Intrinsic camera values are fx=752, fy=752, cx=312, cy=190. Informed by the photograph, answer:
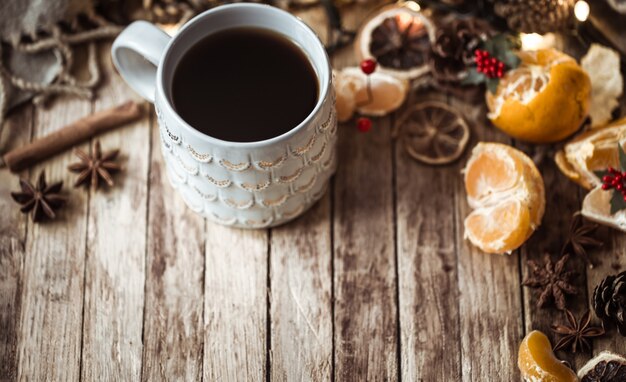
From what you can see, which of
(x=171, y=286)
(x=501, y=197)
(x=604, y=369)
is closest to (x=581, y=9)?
(x=501, y=197)

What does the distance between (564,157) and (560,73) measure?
0.62 ft

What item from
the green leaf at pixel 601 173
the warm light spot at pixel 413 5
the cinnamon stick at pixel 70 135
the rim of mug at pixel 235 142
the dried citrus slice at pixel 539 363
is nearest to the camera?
the rim of mug at pixel 235 142

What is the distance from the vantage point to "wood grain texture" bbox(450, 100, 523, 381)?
4.52ft

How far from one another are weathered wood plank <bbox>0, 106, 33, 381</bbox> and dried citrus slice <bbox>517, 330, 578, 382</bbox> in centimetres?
92

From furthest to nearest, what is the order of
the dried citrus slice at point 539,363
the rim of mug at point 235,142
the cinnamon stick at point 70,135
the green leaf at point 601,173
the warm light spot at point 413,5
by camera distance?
the warm light spot at point 413,5, the cinnamon stick at point 70,135, the green leaf at point 601,173, the dried citrus slice at point 539,363, the rim of mug at point 235,142

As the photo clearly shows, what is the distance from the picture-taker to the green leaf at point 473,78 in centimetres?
149

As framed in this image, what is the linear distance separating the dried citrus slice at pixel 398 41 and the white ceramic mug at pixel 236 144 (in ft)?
0.95

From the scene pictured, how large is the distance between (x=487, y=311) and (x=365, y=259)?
0.82 feet

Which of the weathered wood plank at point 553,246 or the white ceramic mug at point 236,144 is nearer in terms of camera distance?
the white ceramic mug at point 236,144

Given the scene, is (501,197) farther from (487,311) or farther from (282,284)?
(282,284)

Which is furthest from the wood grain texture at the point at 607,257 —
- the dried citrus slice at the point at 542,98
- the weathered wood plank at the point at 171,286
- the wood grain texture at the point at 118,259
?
the wood grain texture at the point at 118,259

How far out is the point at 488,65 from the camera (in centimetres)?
145

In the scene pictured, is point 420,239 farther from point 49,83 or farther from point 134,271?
point 49,83

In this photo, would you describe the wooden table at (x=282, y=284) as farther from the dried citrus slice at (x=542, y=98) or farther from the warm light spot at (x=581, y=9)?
the warm light spot at (x=581, y=9)
